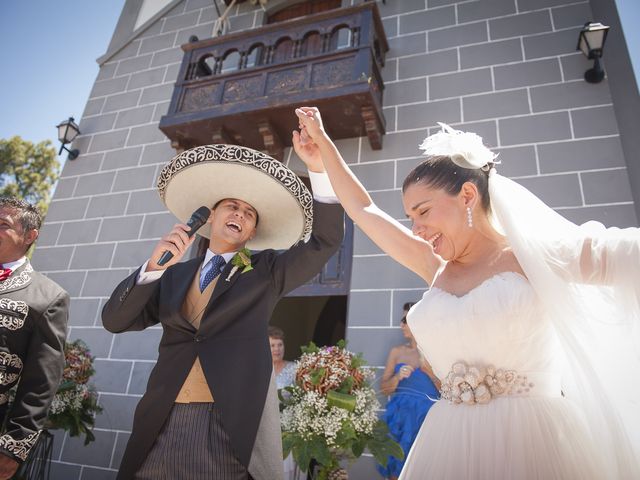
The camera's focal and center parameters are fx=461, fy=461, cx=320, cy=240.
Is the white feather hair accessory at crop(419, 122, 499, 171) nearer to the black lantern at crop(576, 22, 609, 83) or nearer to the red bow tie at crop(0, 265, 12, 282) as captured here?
the red bow tie at crop(0, 265, 12, 282)

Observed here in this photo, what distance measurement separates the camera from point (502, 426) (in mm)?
1324

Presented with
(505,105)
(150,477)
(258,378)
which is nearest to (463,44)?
(505,105)

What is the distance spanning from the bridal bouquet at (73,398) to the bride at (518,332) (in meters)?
3.76

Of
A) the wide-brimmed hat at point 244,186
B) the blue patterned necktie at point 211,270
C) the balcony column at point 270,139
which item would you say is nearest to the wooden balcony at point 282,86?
the balcony column at point 270,139

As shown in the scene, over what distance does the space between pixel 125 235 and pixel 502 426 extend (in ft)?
19.0

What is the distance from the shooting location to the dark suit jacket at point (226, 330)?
1.73m

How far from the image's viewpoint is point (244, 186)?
2.36 meters

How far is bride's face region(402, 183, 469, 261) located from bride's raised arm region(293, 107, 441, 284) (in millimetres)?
202

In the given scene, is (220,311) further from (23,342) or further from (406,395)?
(406,395)

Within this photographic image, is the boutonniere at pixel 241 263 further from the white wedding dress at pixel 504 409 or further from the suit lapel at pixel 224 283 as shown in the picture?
the white wedding dress at pixel 504 409

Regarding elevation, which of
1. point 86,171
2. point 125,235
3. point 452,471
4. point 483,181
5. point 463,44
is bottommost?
point 452,471

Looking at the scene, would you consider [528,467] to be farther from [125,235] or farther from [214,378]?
[125,235]

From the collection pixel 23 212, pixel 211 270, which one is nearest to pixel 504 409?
pixel 211 270

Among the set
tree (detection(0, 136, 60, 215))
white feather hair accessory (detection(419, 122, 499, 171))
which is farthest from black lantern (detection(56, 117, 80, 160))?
tree (detection(0, 136, 60, 215))
